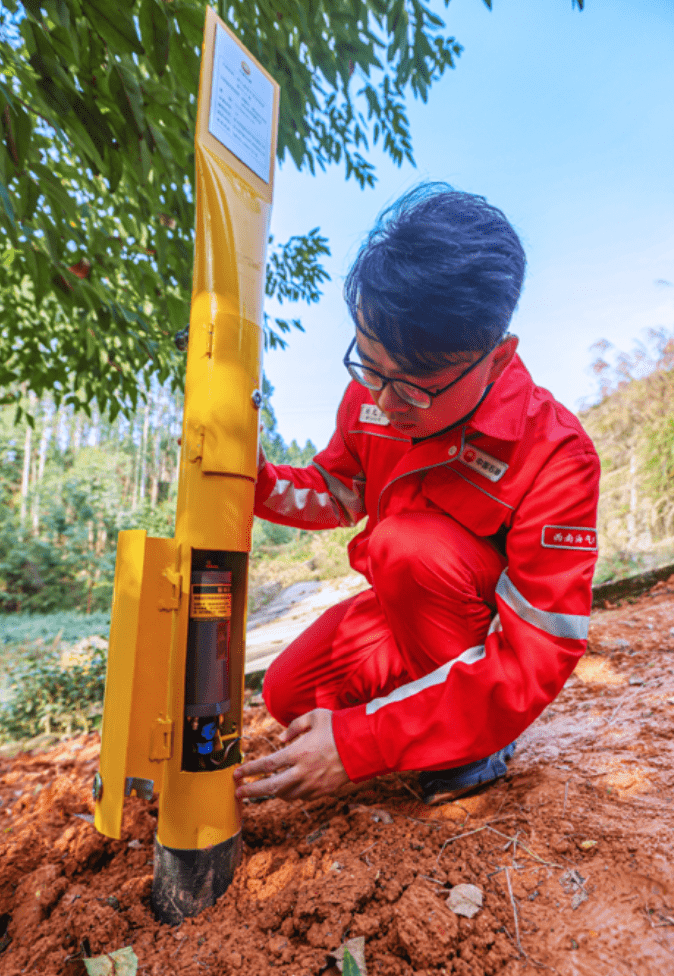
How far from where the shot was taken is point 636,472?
5500 millimetres

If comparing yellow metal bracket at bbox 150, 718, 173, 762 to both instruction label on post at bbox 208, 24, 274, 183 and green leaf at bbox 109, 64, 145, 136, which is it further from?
green leaf at bbox 109, 64, 145, 136

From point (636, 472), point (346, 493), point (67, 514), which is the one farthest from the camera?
point (67, 514)

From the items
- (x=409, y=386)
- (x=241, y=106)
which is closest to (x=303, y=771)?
(x=409, y=386)

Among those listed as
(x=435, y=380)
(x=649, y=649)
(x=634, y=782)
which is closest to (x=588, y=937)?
(x=634, y=782)

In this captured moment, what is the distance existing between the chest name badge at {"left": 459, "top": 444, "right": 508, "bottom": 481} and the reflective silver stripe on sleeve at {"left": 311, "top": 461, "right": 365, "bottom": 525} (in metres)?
0.51

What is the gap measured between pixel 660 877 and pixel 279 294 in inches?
167

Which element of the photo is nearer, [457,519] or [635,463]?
[457,519]

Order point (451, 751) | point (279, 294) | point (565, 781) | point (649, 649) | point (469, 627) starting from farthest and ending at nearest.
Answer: point (279, 294)
point (649, 649)
point (469, 627)
point (565, 781)
point (451, 751)

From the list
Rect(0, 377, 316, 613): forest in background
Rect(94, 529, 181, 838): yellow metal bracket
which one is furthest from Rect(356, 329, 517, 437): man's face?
Rect(0, 377, 316, 613): forest in background

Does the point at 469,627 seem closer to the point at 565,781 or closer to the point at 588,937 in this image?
the point at 565,781

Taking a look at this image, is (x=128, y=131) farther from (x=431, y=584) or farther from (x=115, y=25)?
(x=431, y=584)

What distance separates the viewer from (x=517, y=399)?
121 cm

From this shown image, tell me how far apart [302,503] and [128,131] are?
49.5 inches

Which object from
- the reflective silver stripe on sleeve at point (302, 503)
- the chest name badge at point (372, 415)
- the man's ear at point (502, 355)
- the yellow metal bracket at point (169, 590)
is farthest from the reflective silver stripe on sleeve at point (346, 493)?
the yellow metal bracket at point (169, 590)
